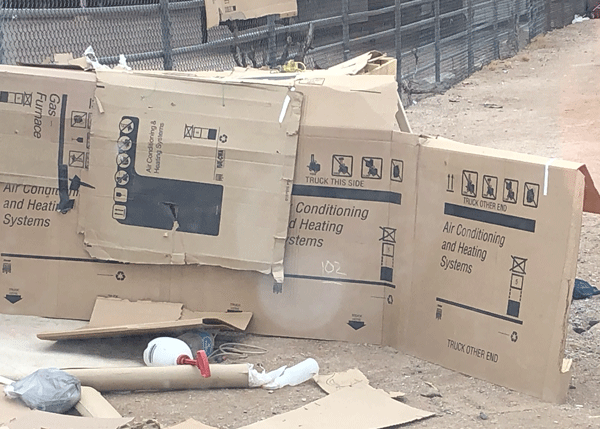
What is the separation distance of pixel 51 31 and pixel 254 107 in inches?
98.8

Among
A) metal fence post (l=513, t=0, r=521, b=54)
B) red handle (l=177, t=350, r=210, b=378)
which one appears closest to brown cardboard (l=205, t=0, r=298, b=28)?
red handle (l=177, t=350, r=210, b=378)

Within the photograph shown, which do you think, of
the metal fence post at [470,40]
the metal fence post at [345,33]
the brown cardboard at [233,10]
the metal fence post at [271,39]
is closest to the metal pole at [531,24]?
the metal fence post at [470,40]

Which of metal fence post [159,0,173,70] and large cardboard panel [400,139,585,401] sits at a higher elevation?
metal fence post [159,0,173,70]

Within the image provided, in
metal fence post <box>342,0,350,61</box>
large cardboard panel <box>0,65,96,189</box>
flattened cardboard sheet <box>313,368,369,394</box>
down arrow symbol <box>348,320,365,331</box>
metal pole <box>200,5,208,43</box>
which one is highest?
metal fence post <box>342,0,350,61</box>

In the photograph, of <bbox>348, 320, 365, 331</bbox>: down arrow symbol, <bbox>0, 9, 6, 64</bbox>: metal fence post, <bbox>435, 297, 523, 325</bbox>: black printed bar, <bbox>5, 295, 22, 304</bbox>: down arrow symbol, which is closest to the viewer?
<bbox>435, 297, 523, 325</bbox>: black printed bar

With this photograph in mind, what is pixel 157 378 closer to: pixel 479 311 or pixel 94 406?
pixel 94 406

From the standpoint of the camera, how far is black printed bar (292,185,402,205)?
3.06 m

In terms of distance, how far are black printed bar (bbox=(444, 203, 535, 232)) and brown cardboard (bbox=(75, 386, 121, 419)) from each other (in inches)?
54.8

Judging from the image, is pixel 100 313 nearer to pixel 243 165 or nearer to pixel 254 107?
pixel 243 165

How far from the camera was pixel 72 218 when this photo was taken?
3191 millimetres

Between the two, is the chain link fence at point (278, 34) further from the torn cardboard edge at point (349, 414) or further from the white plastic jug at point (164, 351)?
the torn cardboard edge at point (349, 414)

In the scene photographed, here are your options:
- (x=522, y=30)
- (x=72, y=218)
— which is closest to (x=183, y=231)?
(x=72, y=218)

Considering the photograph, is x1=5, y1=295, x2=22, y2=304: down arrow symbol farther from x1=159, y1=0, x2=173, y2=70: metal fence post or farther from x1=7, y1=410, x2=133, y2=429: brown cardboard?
x1=159, y1=0, x2=173, y2=70: metal fence post

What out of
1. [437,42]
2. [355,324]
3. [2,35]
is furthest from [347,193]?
[437,42]
